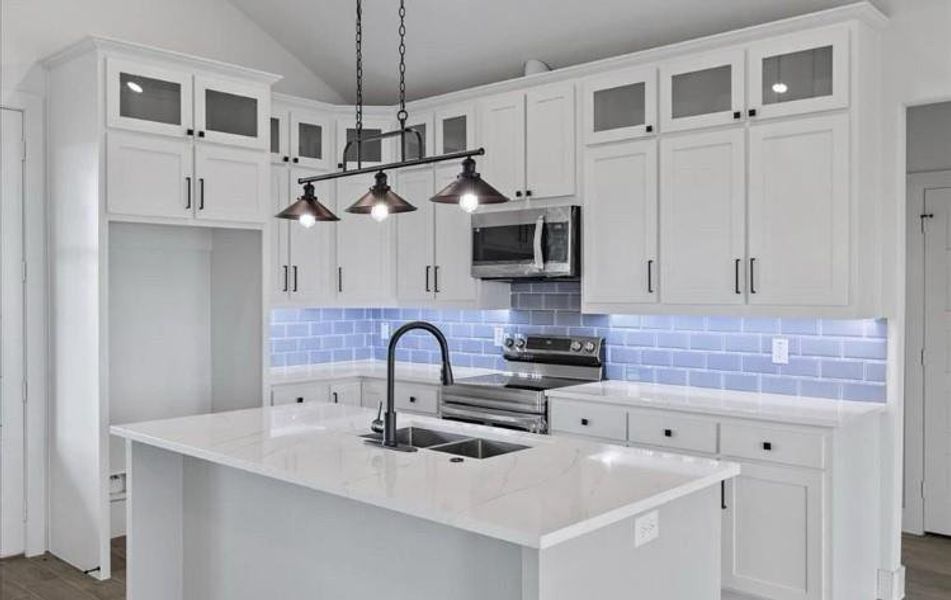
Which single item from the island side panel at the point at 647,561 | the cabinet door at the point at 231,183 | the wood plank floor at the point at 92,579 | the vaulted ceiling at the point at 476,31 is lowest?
the wood plank floor at the point at 92,579

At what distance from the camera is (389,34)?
5242mm

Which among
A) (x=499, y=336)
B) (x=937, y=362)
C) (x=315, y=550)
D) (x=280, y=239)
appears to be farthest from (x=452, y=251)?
(x=937, y=362)

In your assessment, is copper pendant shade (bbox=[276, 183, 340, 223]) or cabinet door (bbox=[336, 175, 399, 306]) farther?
cabinet door (bbox=[336, 175, 399, 306])

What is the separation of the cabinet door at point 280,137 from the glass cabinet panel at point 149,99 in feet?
2.62

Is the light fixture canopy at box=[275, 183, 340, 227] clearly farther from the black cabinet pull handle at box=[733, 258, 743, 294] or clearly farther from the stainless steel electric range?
the black cabinet pull handle at box=[733, 258, 743, 294]

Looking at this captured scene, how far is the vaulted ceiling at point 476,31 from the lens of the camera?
4.32 meters

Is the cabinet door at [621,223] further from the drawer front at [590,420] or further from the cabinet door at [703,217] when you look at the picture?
the drawer front at [590,420]

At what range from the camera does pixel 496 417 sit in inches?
179

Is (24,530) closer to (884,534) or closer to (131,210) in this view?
(131,210)

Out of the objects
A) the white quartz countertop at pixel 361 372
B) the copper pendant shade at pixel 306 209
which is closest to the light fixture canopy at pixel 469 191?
the copper pendant shade at pixel 306 209

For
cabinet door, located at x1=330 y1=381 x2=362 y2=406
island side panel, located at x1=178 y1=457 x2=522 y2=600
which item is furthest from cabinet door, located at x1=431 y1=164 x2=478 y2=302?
island side panel, located at x1=178 y1=457 x2=522 y2=600

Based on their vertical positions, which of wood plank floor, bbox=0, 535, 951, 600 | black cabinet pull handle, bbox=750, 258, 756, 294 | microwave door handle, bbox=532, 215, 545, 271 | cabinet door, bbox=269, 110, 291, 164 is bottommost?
wood plank floor, bbox=0, 535, 951, 600

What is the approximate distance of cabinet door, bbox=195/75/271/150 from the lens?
454 cm

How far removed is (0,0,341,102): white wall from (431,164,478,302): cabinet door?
1.35 metres
